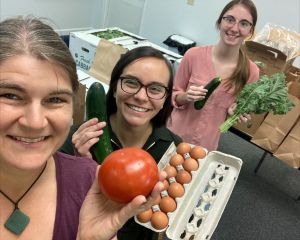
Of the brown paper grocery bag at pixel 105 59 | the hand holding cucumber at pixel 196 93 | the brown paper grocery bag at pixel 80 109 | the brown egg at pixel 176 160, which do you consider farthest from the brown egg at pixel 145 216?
the brown paper grocery bag at pixel 105 59

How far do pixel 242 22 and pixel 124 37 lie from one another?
1435 millimetres

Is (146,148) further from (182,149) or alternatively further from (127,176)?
(127,176)

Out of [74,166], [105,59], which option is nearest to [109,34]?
[105,59]

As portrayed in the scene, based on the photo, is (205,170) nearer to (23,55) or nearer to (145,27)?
(23,55)

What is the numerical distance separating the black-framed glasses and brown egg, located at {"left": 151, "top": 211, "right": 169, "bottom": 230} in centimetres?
47

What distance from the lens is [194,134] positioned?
1.88 m

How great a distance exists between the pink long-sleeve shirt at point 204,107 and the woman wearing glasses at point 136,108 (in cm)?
48

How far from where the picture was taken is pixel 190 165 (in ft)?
4.44

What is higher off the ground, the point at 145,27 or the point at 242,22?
the point at 242,22

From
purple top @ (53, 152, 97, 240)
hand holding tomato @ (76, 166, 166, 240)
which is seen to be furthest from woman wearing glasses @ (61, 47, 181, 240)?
hand holding tomato @ (76, 166, 166, 240)

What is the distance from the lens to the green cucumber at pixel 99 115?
1199mm

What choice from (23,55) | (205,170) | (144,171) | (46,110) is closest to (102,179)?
(144,171)

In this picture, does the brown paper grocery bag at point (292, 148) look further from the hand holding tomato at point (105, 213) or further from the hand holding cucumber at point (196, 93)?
the hand holding tomato at point (105, 213)

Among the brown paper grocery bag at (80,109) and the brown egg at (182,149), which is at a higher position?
the brown egg at (182,149)
